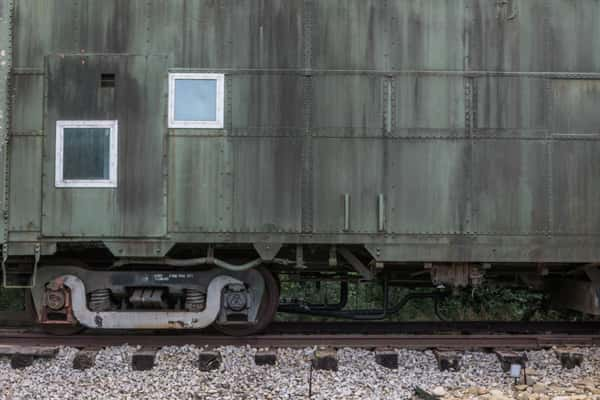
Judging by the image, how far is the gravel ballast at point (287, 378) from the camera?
5.68m

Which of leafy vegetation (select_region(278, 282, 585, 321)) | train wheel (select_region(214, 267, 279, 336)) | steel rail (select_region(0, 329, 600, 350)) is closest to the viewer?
steel rail (select_region(0, 329, 600, 350))

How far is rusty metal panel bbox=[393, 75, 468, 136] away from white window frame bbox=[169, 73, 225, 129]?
1986 millimetres

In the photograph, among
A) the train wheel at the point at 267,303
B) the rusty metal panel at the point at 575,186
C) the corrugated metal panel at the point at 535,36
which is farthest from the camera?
the train wheel at the point at 267,303

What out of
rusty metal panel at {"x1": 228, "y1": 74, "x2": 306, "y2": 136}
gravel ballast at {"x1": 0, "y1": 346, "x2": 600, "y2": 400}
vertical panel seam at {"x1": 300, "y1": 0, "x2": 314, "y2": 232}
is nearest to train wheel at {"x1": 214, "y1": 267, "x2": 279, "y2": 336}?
gravel ballast at {"x1": 0, "y1": 346, "x2": 600, "y2": 400}

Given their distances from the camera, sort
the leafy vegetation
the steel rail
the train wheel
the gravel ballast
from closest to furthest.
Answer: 1. the gravel ballast
2. the steel rail
3. the train wheel
4. the leafy vegetation

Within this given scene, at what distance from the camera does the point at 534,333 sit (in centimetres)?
771

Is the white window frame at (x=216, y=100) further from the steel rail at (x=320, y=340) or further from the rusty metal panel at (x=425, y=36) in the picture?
the steel rail at (x=320, y=340)

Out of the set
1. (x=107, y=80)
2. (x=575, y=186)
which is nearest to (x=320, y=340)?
(x=575, y=186)

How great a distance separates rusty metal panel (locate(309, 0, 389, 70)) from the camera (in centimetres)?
663

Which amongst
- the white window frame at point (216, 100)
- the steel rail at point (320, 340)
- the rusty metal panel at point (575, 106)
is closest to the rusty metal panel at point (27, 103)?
the white window frame at point (216, 100)

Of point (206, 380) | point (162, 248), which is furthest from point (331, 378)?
point (162, 248)

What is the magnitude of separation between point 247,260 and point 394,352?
79.9 inches

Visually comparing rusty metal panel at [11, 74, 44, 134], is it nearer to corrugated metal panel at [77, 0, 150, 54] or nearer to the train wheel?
corrugated metal panel at [77, 0, 150, 54]

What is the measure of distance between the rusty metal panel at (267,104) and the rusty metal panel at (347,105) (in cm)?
19
